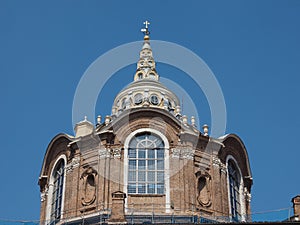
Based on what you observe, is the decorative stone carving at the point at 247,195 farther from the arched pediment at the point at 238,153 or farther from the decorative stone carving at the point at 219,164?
the decorative stone carving at the point at 219,164

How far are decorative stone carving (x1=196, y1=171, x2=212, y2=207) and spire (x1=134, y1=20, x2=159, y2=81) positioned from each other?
34.3 feet

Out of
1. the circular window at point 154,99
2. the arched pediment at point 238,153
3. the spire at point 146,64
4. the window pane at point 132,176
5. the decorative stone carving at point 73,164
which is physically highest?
the spire at point 146,64

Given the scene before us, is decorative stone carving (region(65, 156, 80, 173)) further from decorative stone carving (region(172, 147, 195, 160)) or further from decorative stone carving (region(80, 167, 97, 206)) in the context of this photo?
decorative stone carving (region(172, 147, 195, 160))

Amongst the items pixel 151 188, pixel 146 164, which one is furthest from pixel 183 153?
pixel 151 188

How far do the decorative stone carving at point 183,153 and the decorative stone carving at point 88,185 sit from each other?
5.06 meters

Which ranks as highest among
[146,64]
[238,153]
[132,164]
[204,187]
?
[146,64]

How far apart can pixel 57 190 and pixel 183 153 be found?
8.67m

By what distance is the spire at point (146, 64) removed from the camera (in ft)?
193

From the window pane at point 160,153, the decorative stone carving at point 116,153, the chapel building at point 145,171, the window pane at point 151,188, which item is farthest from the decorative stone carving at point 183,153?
the decorative stone carving at point 116,153

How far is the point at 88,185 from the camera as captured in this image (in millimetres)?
50156

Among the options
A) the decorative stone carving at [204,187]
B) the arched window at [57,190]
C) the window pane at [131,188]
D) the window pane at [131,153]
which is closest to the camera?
the window pane at [131,188]

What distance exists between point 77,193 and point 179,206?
257 inches

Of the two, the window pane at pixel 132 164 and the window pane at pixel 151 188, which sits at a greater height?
the window pane at pixel 132 164

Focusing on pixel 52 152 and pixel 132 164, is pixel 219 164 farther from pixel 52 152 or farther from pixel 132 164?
pixel 52 152
